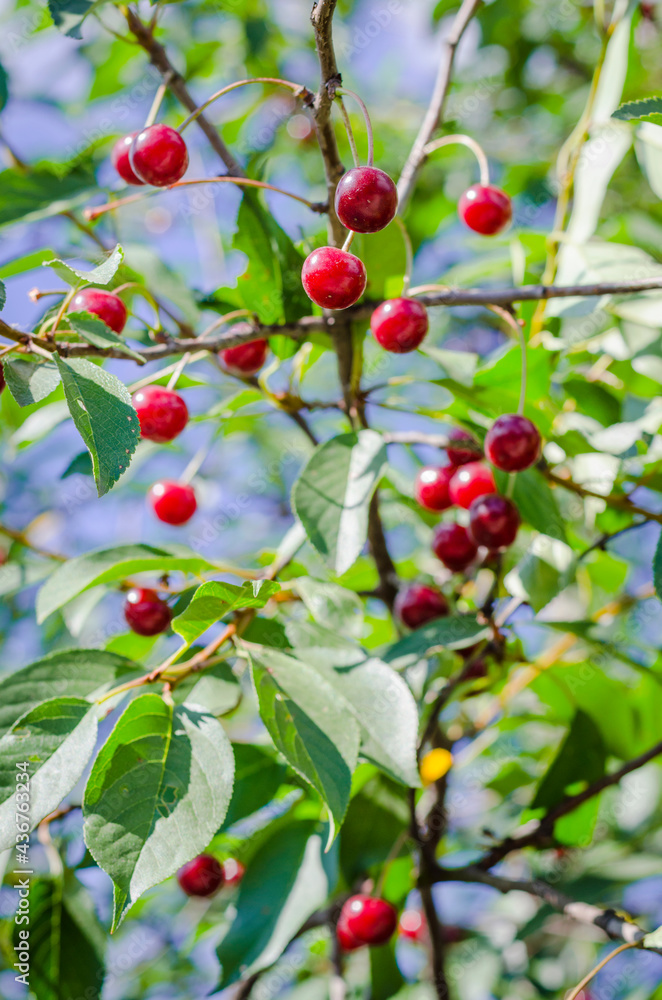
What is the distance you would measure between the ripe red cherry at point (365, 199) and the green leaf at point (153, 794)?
1.88ft

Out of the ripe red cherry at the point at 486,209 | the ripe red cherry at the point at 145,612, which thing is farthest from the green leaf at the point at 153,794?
the ripe red cherry at the point at 486,209

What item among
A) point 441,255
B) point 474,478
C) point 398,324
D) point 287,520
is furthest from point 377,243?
point 287,520

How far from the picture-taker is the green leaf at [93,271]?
80 cm

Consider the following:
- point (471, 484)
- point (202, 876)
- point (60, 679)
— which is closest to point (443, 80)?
point (471, 484)

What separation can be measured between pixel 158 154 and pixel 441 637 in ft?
2.55

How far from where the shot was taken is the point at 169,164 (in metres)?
1.08

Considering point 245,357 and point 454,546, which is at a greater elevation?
point 245,357

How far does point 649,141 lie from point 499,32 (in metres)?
1.62

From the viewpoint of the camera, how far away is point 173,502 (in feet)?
4.63

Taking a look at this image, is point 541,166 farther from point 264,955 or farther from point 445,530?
point 264,955

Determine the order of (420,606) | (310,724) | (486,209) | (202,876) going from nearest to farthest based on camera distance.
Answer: (310,724) < (486,209) < (420,606) < (202,876)

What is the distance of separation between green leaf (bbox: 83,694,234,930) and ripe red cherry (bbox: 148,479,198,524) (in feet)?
1.74

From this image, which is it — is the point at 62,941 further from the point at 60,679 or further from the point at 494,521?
the point at 494,521

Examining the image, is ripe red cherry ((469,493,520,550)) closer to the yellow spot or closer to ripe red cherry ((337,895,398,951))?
the yellow spot
